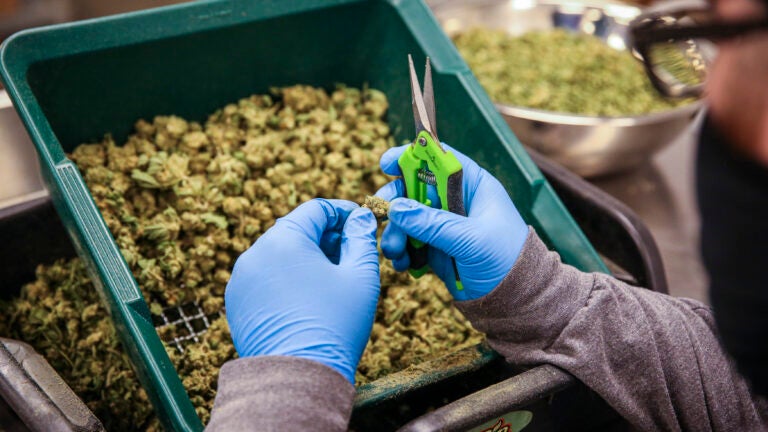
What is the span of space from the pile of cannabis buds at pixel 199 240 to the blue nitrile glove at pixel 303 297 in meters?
0.28

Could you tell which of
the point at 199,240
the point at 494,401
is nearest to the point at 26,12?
the point at 199,240

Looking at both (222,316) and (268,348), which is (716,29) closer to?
(268,348)

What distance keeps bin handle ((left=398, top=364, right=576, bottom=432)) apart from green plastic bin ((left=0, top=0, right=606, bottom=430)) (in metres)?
0.14

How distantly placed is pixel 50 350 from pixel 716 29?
4.05ft

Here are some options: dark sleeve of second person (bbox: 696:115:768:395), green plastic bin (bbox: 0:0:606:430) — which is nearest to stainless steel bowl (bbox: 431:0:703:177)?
green plastic bin (bbox: 0:0:606:430)

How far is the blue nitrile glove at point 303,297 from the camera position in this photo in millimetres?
858

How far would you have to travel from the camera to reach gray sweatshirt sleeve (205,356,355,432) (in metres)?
0.76

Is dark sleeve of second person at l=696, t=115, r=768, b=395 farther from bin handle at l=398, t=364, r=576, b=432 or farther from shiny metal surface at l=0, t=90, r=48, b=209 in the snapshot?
shiny metal surface at l=0, t=90, r=48, b=209

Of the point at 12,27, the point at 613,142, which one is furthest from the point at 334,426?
the point at 12,27

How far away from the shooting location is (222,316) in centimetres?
125

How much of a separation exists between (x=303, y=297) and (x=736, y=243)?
21.2 inches

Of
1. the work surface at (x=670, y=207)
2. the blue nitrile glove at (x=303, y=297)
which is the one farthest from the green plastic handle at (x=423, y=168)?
the work surface at (x=670, y=207)

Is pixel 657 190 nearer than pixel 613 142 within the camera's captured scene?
No

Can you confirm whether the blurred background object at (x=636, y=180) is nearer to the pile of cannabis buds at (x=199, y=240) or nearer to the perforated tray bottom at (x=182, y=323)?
the pile of cannabis buds at (x=199, y=240)
